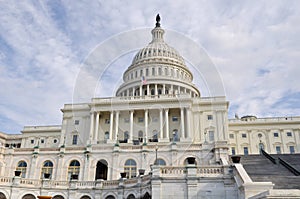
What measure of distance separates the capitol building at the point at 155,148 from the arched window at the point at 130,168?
13cm

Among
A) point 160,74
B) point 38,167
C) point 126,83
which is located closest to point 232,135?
point 160,74

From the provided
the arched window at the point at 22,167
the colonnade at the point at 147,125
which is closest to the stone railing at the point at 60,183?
the arched window at the point at 22,167

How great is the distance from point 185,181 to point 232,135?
58554mm

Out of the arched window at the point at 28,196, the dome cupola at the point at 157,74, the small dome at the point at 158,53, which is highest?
the small dome at the point at 158,53

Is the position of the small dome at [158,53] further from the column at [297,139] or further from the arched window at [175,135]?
the column at [297,139]

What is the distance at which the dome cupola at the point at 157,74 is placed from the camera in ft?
278

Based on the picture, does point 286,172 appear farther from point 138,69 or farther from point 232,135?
point 138,69

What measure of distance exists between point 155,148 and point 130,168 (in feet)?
14.2

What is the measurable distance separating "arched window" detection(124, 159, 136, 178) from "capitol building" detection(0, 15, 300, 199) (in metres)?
0.13

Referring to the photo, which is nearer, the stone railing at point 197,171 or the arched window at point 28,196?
the stone railing at point 197,171

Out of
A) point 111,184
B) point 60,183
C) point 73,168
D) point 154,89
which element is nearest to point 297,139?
point 154,89

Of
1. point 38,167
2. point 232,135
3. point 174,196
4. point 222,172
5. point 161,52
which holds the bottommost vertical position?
point 174,196

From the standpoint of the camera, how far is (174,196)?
21922 mm

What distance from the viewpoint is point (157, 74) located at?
294ft
